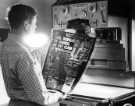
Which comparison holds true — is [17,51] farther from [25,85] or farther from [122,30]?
[122,30]

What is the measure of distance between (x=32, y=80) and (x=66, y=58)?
36cm

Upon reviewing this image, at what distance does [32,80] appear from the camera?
1498 millimetres

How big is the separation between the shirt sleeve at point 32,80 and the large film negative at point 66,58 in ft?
0.69

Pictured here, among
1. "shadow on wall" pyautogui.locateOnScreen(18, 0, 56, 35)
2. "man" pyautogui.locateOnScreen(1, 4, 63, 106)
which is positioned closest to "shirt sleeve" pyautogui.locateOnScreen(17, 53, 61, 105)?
"man" pyautogui.locateOnScreen(1, 4, 63, 106)

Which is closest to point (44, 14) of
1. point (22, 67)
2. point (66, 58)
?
point (66, 58)

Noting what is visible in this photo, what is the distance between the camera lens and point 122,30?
3.21 m

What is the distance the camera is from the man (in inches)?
59.2

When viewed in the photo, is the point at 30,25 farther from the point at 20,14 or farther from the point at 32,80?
the point at 32,80

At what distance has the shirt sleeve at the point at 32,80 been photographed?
149 cm

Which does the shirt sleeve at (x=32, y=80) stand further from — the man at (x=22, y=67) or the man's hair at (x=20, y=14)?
the man's hair at (x=20, y=14)

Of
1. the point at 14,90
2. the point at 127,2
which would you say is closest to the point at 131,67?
the point at 127,2

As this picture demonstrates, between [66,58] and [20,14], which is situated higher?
[20,14]

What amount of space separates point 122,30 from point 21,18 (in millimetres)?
1909

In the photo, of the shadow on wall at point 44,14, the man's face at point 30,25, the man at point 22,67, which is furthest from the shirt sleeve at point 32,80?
the shadow on wall at point 44,14
